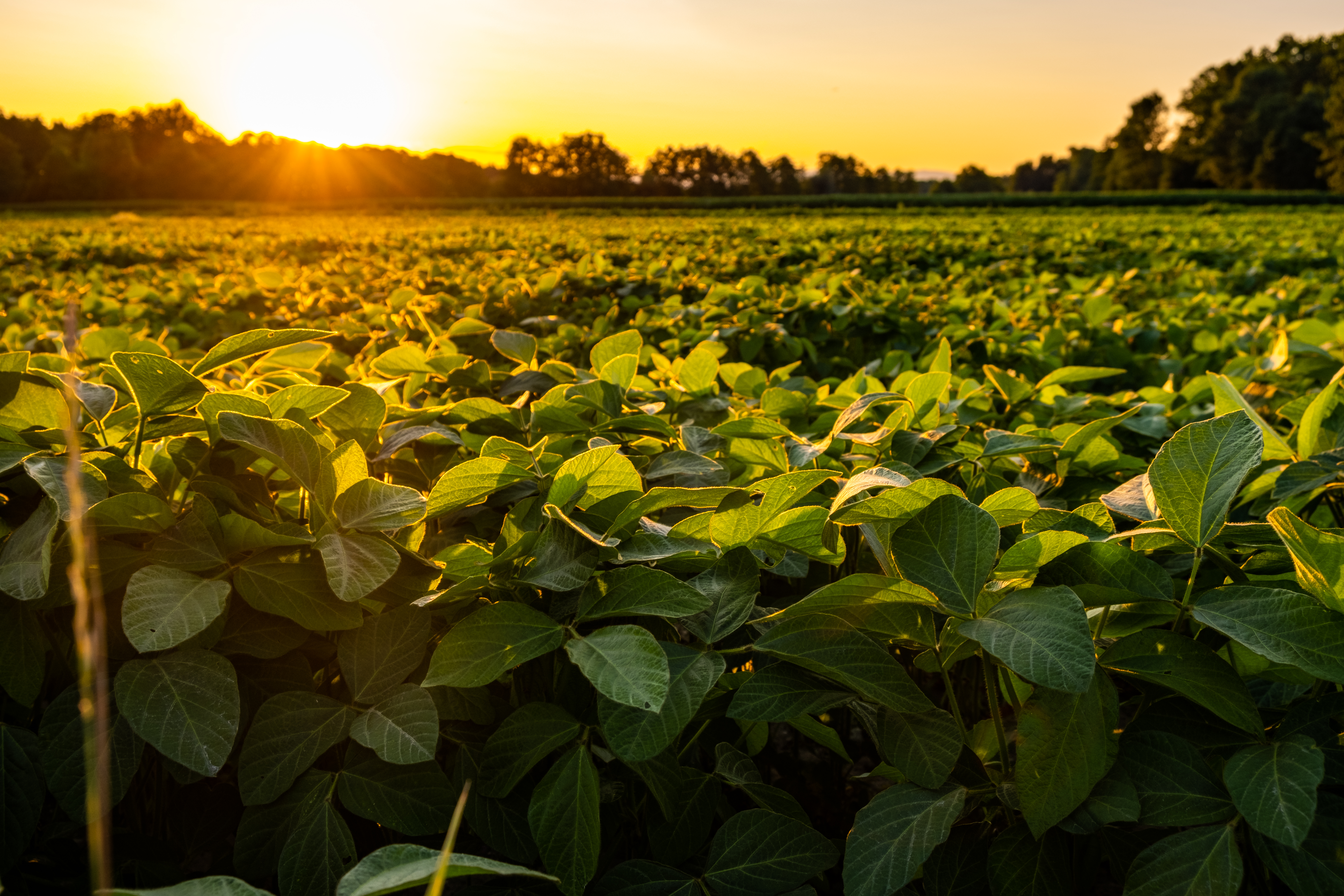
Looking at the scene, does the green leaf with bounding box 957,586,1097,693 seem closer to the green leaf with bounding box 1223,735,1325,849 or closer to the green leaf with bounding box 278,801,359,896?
the green leaf with bounding box 1223,735,1325,849

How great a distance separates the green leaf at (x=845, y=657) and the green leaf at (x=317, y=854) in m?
0.50

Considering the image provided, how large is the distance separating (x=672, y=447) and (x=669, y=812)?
2.31ft

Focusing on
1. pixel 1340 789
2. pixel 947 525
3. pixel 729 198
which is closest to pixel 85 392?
pixel 947 525

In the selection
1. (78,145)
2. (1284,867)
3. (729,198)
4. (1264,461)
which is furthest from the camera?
(78,145)

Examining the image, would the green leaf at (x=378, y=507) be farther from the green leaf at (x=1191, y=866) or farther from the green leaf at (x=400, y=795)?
the green leaf at (x=1191, y=866)

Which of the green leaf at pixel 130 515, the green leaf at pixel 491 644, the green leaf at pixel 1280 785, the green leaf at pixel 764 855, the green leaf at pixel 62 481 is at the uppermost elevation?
the green leaf at pixel 62 481

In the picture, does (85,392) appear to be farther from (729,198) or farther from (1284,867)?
(729,198)

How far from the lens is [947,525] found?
86 centimetres

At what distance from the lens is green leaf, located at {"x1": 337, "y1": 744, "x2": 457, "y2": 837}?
0.92 metres

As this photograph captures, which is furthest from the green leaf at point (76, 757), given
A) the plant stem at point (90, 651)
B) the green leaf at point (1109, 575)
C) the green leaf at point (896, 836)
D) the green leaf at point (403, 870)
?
the green leaf at point (1109, 575)

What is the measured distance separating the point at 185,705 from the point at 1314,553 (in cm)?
116

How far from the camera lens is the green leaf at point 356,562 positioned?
2.77ft

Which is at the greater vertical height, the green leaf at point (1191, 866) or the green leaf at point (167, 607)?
the green leaf at point (167, 607)

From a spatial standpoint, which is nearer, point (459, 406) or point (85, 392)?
point (85, 392)
